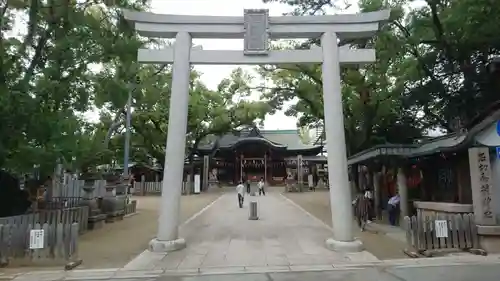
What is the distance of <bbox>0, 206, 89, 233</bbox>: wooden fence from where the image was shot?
10538 millimetres

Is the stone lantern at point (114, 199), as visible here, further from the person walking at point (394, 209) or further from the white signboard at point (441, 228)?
the white signboard at point (441, 228)

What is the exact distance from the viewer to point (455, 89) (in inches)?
728

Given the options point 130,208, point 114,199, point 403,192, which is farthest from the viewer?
point 130,208

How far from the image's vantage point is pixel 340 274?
320 inches

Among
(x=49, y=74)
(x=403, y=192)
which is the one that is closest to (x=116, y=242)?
(x=49, y=74)

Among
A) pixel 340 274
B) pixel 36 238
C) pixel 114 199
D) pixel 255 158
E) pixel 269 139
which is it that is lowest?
pixel 340 274

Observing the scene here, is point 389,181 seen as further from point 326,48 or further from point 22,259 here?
point 22,259

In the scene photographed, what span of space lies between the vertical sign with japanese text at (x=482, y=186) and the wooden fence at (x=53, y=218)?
10682mm

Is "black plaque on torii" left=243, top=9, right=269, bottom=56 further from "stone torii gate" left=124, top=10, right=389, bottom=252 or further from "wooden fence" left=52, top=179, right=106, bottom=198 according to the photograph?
"wooden fence" left=52, top=179, right=106, bottom=198

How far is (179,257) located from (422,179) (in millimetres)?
11409

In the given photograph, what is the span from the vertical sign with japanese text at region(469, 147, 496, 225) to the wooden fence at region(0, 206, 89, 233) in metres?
10.7

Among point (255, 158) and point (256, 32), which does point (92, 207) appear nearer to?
point (256, 32)

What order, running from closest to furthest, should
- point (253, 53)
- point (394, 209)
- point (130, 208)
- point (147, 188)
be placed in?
point (253, 53), point (394, 209), point (130, 208), point (147, 188)

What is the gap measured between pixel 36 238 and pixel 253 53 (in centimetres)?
734
